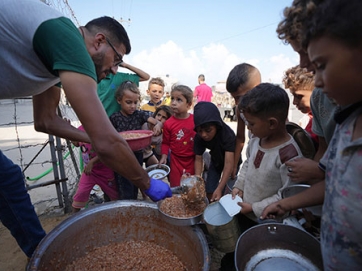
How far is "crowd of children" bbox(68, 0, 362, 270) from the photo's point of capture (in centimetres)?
77

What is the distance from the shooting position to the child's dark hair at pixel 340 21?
69cm

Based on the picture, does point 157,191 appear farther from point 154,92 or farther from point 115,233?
point 154,92

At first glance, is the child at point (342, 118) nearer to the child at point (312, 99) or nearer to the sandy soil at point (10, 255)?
the child at point (312, 99)

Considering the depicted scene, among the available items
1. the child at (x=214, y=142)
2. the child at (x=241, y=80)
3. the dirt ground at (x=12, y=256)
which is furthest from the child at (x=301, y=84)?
the dirt ground at (x=12, y=256)

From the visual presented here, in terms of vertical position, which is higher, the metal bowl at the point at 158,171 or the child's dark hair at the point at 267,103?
the child's dark hair at the point at 267,103

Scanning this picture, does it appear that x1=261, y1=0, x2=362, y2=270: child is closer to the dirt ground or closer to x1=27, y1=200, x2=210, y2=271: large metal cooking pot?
x1=27, y1=200, x2=210, y2=271: large metal cooking pot

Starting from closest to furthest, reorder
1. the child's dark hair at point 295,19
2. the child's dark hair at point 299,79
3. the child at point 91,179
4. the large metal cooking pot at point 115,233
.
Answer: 1. the child's dark hair at point 295,19
2. the large metal cooking pot at point 115,233
3. the child's dark hair at point 299,79
4. the child at point 91,179

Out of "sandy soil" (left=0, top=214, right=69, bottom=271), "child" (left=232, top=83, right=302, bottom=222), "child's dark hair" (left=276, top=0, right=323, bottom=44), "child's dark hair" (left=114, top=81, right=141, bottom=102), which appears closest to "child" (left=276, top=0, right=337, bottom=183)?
"child's dark hair" (left=276, top=0, right=323, bottom=44)

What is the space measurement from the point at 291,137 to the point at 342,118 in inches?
31.1

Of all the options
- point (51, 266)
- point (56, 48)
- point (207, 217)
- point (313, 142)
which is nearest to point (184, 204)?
point (207, 217)

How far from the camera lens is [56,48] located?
1226 millimetres

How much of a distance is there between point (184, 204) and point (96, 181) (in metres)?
1.49

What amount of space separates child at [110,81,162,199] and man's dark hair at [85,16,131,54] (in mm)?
1044

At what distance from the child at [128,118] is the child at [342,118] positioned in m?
2.28
